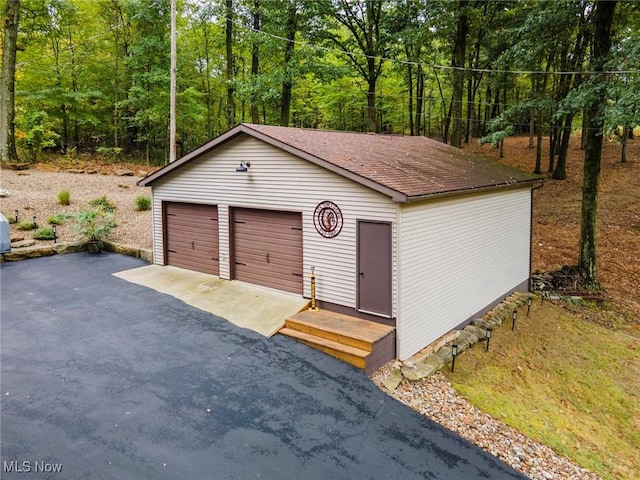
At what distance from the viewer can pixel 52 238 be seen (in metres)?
12.7

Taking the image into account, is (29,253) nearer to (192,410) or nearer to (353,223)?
(192,410)

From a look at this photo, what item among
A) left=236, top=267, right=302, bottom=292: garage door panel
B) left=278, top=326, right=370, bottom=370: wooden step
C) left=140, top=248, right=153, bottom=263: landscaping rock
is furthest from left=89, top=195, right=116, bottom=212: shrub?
left=278, top=326, right=370, bottom=370: wooden step

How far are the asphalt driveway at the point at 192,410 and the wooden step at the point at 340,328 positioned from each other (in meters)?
0.38

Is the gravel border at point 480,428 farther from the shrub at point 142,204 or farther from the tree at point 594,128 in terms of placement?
the shrub at point 142,204

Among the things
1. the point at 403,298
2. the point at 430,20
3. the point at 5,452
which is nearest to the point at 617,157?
the point at 430,20

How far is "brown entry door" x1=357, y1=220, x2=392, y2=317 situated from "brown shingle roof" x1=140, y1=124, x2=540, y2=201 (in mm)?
787

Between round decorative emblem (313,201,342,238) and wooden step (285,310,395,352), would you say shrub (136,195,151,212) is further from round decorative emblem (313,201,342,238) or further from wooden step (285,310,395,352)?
wooden step (285,310,395,352)

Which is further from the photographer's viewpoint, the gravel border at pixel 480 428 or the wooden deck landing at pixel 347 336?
the wooden deck landing at pixel 347 336

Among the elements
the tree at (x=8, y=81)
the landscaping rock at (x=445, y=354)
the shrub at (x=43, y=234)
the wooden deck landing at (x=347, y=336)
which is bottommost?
the landscaping rock at (x=445, y=354)

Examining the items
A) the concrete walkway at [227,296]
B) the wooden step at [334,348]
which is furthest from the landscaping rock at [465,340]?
the concrete walkway at [227,296]

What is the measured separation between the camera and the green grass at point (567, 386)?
235 inches

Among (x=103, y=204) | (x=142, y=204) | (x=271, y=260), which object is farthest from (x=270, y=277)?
(x=103, y=204)

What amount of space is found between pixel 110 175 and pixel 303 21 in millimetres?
11835

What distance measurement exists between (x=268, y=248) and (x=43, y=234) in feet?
25.6
